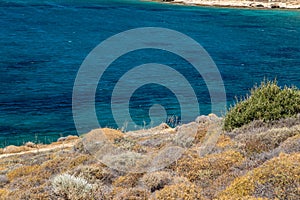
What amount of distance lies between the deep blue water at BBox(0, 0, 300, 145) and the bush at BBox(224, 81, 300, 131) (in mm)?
16682

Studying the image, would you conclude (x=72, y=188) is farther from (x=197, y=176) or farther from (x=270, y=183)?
(x=270, y=183)

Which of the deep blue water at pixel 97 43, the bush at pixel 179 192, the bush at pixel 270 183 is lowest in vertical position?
the deep blue water at pixel 97 43

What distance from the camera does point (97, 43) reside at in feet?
224

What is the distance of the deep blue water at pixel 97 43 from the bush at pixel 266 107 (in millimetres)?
16682

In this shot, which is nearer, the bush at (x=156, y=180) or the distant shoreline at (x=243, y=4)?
the bush at (x=156, y=180)

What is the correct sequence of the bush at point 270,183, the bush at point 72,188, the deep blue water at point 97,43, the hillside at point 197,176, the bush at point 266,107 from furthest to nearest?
1. the deep blue water at point 97,43
2. the bush at point 266,107
3. the bush at point 72,188
4. the hillside at point 197,176
5. the bush at point 270,183

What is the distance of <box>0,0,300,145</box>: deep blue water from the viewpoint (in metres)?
37.5

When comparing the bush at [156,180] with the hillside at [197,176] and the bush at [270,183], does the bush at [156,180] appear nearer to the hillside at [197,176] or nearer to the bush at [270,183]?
the hillside at [197,176]

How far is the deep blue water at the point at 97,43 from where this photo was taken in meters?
37.5

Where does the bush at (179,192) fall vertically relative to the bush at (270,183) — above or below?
below

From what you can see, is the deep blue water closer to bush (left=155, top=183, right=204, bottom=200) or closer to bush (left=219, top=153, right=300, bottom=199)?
bush (left=155, top=183, right=204, bottom=200)

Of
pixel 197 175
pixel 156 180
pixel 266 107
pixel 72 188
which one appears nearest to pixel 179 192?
pixel 156 180

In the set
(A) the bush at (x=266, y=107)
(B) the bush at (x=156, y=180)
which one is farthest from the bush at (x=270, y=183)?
(A) the bush at (x=266, y=107)

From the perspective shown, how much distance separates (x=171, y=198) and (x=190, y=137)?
611cm
